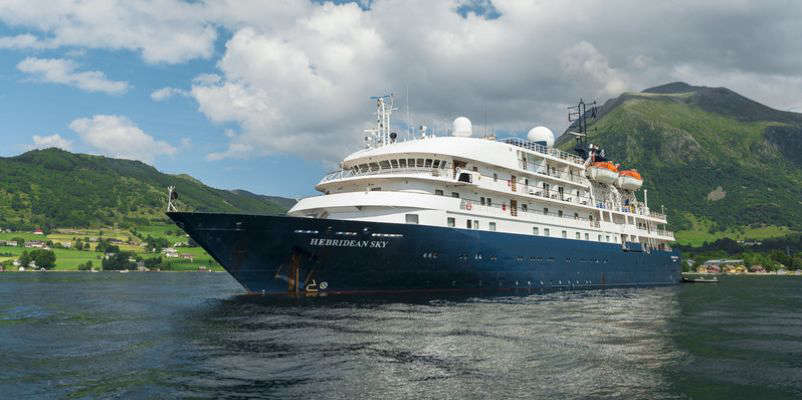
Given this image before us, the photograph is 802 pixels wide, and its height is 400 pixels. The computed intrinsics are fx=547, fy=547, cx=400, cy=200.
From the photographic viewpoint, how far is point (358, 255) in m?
30.0

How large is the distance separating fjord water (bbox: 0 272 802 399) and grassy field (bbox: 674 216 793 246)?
558 ft

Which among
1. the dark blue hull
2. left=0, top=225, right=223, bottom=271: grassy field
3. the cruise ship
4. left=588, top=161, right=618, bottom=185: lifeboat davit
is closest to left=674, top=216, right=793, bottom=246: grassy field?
left=588, top=161, right=618, bottom=185: lifeboat davit

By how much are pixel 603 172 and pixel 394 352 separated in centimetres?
3701

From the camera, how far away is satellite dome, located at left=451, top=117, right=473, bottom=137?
40781 mm

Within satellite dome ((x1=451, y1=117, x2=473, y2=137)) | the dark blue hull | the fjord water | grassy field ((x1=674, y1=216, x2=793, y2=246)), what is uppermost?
satellite dome ((x1=451, y1=117, x2=473, y2=137))

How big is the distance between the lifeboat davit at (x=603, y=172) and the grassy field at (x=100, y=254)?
329ft

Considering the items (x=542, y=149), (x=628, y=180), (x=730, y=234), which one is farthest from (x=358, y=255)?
(x=730, y=234)

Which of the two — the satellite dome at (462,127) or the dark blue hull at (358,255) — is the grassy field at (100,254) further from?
the dark blue hull at (358,255)

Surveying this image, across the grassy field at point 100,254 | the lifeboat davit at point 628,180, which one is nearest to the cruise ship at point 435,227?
the lifeboat davit at point 628,180

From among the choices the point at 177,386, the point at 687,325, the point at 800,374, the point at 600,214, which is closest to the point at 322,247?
the point at 177,386

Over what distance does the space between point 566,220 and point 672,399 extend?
3058 cm

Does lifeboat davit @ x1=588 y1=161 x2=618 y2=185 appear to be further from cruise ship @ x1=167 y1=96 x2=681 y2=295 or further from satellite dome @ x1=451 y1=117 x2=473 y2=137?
satellite dome @ x1=451 y1=117 x2=473 y2=137

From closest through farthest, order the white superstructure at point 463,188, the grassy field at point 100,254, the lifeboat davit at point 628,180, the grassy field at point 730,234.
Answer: the white superstructure at point 463,188, the lifeboat davit at point 628,180, the grassy field at point 100,254, the grassy field at point 730,234

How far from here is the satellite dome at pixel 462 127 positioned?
4078 centimetres
